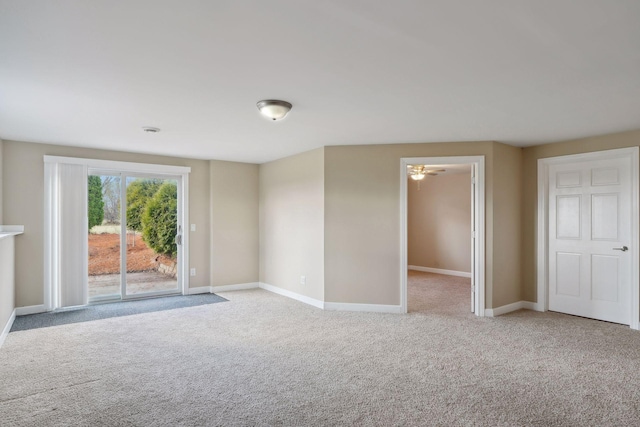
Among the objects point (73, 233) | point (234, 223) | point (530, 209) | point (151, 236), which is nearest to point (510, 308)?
point (530, 209)

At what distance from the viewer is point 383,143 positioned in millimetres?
5102

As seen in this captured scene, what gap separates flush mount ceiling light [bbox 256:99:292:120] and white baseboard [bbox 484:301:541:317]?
368 centimetres

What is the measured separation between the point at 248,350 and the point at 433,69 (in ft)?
9.73

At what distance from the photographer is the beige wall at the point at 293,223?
5484 mm

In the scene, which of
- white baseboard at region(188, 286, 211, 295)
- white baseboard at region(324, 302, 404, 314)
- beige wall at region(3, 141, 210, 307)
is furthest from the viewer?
white baseboard at region(188, 286, 211, 295)

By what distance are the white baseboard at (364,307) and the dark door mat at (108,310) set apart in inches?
70.0

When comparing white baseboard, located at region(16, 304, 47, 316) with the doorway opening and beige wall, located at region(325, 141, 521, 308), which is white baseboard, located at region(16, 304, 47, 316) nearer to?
beige wall, located at region(325, 141, 521, 308)

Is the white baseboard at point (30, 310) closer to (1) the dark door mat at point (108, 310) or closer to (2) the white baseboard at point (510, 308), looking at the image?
(1) the dark door mat at point (108, 310)

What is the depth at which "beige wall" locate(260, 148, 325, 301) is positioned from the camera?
548 cm

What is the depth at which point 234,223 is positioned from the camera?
6.72m

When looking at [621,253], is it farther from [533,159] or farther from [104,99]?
[104,99]

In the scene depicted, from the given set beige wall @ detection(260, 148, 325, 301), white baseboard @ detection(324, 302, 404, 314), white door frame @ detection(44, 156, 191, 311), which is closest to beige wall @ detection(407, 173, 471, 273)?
white baseboard @ detection(324, 302, 404, 314)

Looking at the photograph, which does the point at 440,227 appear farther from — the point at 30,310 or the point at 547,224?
the point at 30,310

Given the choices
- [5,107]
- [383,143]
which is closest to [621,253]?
[383,143]
